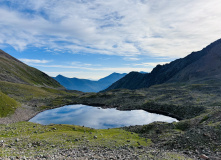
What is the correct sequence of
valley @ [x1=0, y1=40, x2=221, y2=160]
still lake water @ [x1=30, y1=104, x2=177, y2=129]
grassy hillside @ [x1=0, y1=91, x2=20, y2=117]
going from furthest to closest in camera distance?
still lake water @ [x1=30, y1=104, x2=177, y2=129], grassy hillside @ [x1=0, y1=91, x2=20, y2=117], valley @ [x1=0, y1=40, x2=221, y2=160]

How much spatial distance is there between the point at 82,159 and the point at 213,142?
24.0 m

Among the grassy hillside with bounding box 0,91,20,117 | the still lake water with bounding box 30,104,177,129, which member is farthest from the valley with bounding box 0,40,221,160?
the still lake water with bounding box 30,104,177,129

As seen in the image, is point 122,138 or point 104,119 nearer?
point 122,138

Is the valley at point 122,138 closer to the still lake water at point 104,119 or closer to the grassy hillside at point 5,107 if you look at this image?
the grassy hillside at point 5,107

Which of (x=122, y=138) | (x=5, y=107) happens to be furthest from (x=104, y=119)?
(x=5, y=107)

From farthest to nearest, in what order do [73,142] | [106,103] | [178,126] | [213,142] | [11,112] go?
[106,103]
[11,112]
[178,126]
[73,142]
[213,142]

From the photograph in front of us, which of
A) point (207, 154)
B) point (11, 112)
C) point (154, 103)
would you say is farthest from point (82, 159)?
point (154, 103)

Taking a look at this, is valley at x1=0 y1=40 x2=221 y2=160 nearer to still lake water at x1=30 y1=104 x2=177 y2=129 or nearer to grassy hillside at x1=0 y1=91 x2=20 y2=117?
grassy hillside at x1=0 y1=91 x2=20 y2=117

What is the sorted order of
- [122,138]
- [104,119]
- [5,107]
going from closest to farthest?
[122,138] < [5,107] < [104,119]

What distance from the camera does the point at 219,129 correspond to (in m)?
30.8

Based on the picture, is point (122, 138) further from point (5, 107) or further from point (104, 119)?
point (5, 107)

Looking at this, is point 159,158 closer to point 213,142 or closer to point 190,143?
point 190,143

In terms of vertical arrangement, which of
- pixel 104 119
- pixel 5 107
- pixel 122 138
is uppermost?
pixel 5 107

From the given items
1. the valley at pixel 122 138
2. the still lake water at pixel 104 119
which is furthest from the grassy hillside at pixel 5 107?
the still lake water at pixel 104 119
